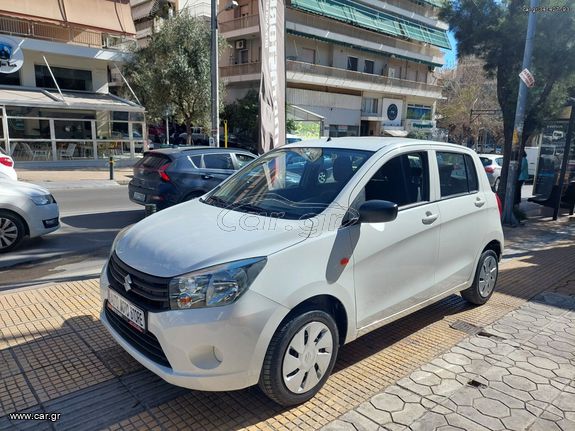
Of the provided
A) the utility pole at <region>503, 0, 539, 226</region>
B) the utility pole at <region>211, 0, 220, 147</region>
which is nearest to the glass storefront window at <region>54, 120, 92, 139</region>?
the utility pole at <region>211, 0, 220, 147</region>

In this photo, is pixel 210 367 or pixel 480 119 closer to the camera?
pixel 210 367

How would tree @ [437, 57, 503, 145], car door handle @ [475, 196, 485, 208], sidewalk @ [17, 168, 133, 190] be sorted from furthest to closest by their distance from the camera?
tree @ [437, 57, 503, 145], sidewalk @ [17, 168, 133, 190], car door handle @ [475, 196, 485, 208]

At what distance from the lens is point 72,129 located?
21172 millimetres

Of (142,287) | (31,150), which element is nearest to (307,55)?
(31,150)

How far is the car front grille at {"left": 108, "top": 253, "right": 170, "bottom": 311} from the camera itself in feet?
8.70

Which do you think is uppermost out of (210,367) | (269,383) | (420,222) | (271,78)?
(271,78)

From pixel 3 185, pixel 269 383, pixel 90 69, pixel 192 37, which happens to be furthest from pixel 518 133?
→ pixel 90 69

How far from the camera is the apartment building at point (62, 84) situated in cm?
1928

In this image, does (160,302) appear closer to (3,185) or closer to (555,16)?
(3,185)

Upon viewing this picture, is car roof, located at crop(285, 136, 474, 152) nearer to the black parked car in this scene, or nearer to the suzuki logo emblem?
the suzuki logo emblem

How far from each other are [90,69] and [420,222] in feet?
75.7

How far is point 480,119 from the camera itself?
148 ft

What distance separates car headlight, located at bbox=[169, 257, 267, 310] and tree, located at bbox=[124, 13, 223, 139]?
20011 millimetres

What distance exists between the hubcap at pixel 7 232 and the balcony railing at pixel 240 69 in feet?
87.3
